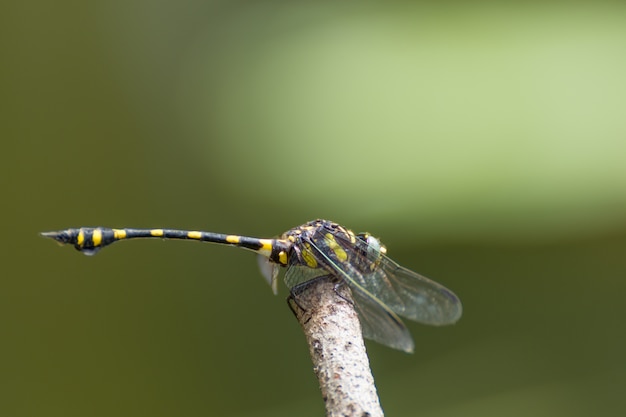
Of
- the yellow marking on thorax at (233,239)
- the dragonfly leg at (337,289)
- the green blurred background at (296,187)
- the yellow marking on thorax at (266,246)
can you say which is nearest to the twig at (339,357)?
the dragonfly leg at (337,289)

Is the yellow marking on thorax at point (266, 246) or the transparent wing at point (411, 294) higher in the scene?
the yellow marking on thorax at point (266, 246)

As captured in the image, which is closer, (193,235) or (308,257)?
(308,257)

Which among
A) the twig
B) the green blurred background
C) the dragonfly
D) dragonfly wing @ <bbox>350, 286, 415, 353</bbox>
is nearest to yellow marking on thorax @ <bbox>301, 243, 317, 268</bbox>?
the dragonfly

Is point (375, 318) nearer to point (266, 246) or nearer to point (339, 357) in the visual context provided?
point (266, 246)

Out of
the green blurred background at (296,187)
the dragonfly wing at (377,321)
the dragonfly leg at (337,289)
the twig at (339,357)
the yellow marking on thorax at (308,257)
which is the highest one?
the green blurred background at (296,187)

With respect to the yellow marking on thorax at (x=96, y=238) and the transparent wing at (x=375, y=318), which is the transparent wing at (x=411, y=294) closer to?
the transparent wing at (x=375, y=318)

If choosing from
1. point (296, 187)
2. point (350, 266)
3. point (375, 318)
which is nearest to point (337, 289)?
point (350, 266)

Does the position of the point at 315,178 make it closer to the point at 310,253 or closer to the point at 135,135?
the point at 310,253

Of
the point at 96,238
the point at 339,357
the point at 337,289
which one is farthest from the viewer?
the point at 96,238
